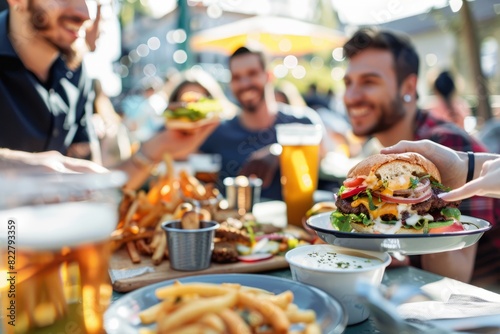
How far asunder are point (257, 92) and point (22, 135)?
293 centimetres

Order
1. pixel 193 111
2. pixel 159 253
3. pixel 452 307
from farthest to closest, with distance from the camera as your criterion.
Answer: pixel 193 111
pixel 159 253
pixel 452 307

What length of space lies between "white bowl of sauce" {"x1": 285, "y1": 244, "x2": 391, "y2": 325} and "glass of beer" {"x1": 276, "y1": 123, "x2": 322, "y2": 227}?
3.78 ft

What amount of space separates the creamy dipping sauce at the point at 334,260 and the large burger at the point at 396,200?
197 mm

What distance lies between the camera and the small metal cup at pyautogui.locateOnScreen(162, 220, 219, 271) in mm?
1720

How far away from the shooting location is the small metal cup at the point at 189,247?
5.64 ft

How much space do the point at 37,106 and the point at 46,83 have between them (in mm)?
173

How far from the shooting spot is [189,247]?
1735 millimetres

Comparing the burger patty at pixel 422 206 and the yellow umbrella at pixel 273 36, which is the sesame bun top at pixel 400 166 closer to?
the burger patty at pixel 422 206

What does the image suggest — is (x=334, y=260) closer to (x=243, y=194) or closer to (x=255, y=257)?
(x=255, y=257)

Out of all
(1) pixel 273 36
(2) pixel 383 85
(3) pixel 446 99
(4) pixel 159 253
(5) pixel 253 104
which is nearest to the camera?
(4) pixel 159 253

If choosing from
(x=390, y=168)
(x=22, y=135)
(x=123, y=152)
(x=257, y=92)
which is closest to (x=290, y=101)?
(x=257, y=92)

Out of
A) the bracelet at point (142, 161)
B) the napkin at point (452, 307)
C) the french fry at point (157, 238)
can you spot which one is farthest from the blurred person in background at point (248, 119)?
the napkin at point (452, 307)

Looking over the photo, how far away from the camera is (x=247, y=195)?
2.93 meters

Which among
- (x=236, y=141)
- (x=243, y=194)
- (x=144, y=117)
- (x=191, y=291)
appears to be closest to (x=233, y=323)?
(x=191, y=291)
